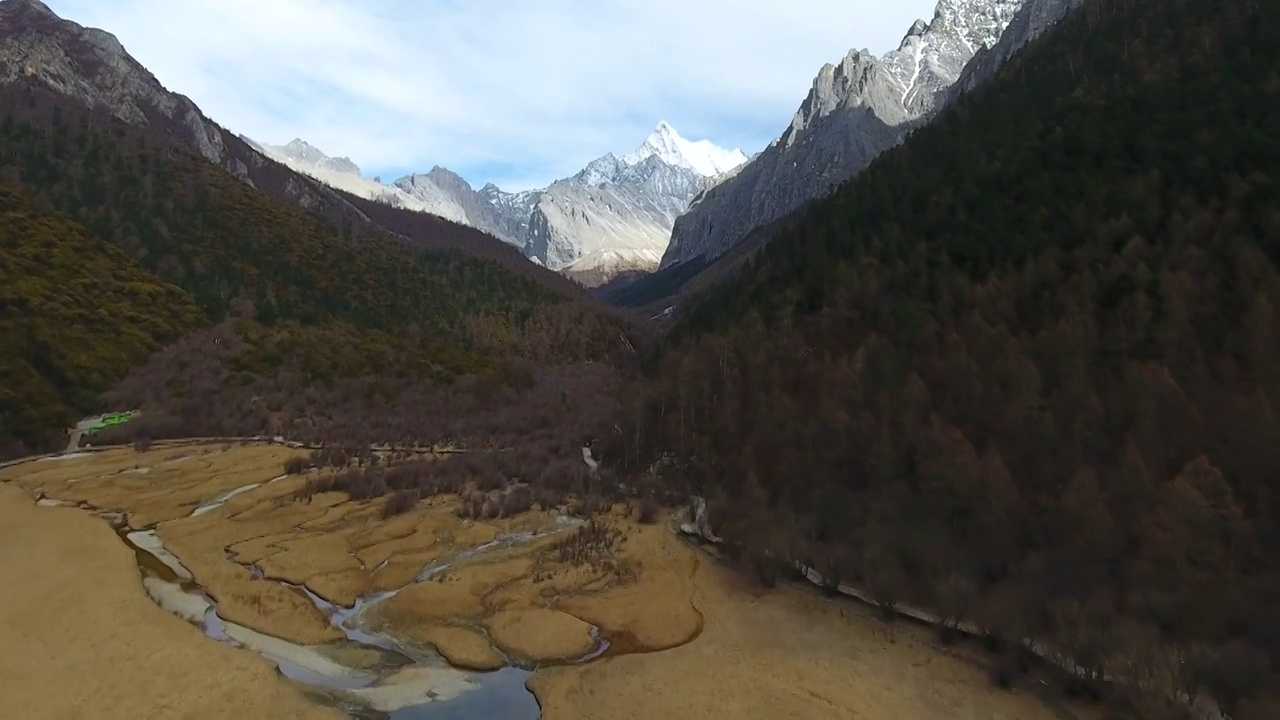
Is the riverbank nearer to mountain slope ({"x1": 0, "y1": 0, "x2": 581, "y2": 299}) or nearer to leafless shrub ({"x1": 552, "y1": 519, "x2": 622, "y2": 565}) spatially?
leafless shrub ({"x1": 552, "y1": 519, "x2": 622, "y2": 565})

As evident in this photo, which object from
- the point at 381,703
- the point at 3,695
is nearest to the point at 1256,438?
the point at 381,703

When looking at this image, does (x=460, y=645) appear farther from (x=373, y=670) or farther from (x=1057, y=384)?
(x=1057, y=384)

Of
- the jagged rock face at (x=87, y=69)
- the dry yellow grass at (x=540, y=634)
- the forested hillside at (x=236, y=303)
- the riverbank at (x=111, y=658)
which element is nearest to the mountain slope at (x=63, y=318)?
the forested hillside at (x=236, y=303)

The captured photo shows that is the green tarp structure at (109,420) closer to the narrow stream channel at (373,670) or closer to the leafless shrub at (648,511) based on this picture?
the narrow stream channel at (373,670)

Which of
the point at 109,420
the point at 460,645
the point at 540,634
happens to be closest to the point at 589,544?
the point at 540,634

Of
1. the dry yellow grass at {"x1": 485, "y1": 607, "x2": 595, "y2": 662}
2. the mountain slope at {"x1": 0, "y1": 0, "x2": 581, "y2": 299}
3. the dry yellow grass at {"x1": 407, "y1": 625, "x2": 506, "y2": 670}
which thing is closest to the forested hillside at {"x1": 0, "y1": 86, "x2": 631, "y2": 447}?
the mountain slope at {"x1": 0, "y1": 0, "x2": 581, "y2": 299}

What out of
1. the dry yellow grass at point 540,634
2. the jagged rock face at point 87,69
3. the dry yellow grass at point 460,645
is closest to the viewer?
the dry yellow grass at point 460,645
